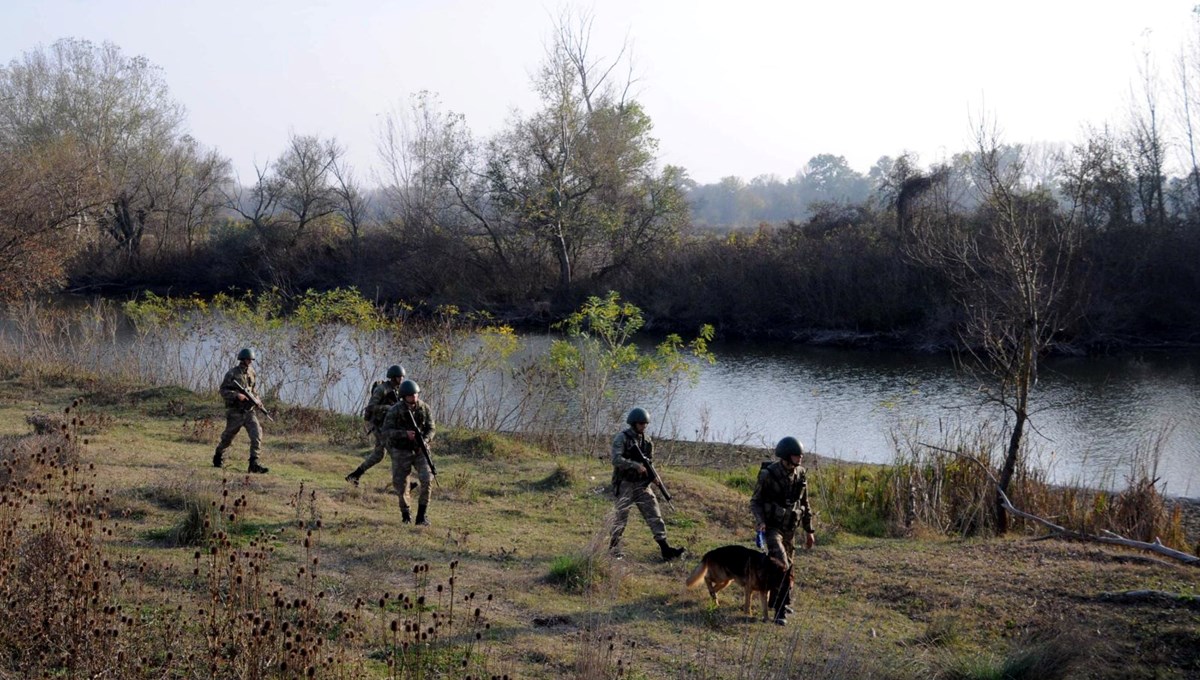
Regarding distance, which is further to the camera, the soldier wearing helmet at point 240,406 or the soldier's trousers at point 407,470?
the soldier wearing helmet at point 240,406

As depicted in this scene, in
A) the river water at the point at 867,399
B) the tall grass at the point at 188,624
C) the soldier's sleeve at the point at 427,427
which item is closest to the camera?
the tall grass at the point at 188,624

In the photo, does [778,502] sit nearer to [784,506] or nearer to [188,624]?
[784,506]

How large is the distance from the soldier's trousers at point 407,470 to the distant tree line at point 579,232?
20.3m

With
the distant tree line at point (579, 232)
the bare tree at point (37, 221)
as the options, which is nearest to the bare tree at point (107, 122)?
the distant tree line at point (579, 232)

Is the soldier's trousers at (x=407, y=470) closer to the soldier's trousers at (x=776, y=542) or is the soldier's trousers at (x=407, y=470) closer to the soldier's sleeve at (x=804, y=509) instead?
the soldier's trousers at (x=776, y=542)

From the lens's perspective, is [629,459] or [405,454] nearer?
[629,459]

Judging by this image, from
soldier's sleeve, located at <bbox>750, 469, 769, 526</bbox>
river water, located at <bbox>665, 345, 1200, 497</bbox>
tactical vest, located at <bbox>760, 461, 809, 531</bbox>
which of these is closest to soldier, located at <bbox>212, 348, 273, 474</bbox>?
soldier's sleeve, located at <bbox>750, 469, 769, 526</bbox>

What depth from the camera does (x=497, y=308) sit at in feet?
175

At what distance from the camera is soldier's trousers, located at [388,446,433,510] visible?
37.9 feet

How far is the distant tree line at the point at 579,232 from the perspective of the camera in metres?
41.0

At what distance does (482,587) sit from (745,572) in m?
2.56

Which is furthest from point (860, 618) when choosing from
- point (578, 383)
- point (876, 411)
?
point (876, 411)

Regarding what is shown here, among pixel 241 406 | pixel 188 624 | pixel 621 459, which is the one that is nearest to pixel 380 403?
pixel 241 406

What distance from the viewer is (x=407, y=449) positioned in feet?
38.0
